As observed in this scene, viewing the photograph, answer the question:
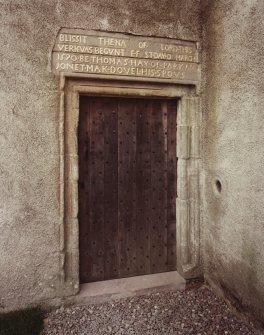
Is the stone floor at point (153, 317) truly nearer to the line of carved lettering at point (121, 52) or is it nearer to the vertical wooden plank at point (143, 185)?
the vertical wooden plank at point (143, 185)

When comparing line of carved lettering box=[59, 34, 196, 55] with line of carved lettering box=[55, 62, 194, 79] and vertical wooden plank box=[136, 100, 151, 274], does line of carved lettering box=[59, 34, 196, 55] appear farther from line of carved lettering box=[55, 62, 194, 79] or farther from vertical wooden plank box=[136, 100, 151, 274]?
vertical wooden plank box=[136, 100, 151, 274]

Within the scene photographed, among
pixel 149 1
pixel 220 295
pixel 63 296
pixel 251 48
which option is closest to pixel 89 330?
pixel 63 296

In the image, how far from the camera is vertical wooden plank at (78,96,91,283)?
10.6 ft

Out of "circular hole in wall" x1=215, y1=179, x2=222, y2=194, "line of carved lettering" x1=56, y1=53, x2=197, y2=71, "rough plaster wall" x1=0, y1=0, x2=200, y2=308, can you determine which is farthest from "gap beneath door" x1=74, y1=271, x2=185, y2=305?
"line of carved lettering" x1=56, y1=53, x2=197, y2=71

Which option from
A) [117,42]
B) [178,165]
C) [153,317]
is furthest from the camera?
[178,165]

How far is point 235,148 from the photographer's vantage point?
2.84 m

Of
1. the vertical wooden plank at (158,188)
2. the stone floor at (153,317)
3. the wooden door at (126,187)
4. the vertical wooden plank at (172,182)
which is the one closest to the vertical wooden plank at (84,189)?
the wooden door at (126,187)

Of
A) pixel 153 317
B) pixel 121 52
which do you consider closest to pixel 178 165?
pixel 121 52

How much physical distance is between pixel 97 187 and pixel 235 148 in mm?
1531

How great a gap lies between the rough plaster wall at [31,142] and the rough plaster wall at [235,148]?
1202 millimetres

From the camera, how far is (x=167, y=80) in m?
3.23

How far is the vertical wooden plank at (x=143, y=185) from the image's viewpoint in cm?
343

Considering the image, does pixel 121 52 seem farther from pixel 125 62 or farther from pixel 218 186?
pixel 218 186

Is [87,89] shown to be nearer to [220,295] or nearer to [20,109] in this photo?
[20,109]
